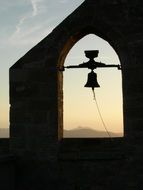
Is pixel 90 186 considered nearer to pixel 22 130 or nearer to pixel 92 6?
pixel 22 130

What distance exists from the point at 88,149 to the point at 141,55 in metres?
1.56

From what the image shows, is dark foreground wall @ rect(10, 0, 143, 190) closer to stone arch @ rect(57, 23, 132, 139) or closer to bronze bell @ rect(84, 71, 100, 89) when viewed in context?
stone arch @ rect(57, 23, 132, 139)

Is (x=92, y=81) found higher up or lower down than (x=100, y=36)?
lower down

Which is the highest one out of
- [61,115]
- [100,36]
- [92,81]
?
[100,36]

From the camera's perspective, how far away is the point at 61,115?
25.1 feet

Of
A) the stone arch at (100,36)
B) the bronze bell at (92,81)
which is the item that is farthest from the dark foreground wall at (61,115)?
the bronze bell at (92,81)

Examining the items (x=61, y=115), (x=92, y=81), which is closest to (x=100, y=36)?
(x=92, y=81)

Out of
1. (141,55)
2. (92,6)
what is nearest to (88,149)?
(141,55)

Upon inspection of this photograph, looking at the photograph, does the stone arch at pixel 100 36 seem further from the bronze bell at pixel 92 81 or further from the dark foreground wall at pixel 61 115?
the bronze bell at pixel 92 81

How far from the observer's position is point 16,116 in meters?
7.63

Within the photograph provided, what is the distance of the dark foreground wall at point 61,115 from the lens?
7.24 metres

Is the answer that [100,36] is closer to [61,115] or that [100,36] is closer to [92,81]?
[92,81]

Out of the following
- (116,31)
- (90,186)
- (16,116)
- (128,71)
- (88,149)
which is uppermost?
(116,31)

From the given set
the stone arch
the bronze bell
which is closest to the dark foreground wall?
the stone arch
